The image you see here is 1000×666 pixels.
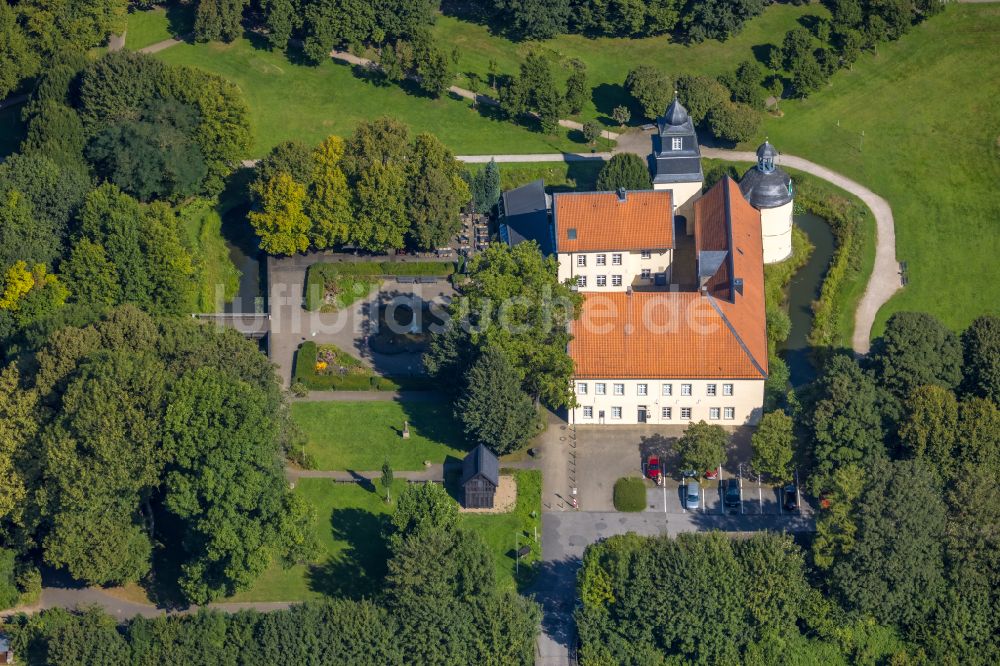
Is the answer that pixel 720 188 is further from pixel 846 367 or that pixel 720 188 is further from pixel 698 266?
pixel 846 367

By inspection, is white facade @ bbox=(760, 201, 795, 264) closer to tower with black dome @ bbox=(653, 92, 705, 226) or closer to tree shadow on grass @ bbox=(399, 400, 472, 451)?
tower with black dome @ bbox=(653, 92, 705, 226)

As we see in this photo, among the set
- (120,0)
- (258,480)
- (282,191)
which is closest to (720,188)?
(282,191)

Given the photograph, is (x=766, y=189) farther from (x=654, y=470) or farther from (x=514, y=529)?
(x=514, y=529)

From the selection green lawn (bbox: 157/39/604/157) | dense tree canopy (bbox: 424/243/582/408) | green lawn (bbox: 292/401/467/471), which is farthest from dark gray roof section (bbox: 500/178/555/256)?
green lawn (bbox: 292/401/467/471)

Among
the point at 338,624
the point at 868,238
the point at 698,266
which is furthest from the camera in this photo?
the point at 868,238

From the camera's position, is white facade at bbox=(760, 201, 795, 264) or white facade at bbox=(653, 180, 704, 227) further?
white facade at bbox=(653, 180, 704, 227)

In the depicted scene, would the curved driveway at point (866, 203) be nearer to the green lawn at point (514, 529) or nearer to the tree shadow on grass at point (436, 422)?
the green lawn at point (514, 529)

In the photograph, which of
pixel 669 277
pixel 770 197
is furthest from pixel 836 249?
pixel 669 277

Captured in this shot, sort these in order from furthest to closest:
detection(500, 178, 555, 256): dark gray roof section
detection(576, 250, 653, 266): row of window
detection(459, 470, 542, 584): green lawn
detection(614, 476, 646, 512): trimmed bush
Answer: detection(500, 178, 555, 256): dark gray roof section, detection(576, 250, 653, 266): row of window, detection(614, 476, 646, 512): trimmed bush, detection(459, 470, 542, 584): green lawn
